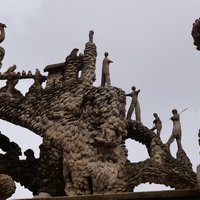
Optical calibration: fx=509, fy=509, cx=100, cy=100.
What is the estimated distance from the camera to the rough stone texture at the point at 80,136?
1059cm

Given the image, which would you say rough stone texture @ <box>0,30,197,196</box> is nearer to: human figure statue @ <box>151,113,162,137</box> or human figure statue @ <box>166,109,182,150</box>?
human figure statue @ <box>166,109,182,150</box>

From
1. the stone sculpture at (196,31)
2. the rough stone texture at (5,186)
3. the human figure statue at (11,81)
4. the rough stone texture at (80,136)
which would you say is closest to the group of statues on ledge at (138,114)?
the rough stone texture at (80,136)

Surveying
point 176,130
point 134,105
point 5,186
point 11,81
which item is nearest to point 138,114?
point 134,105

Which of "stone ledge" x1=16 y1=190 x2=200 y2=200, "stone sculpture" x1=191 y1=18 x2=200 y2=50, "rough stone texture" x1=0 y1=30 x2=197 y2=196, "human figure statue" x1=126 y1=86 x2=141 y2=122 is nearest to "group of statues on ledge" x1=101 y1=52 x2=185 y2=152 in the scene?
"human figure statue" x1=126 y1=86 x2=141 y2=122

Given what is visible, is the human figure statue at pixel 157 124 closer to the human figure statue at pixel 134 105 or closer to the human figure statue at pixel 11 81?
the human figure statue at pixel 134 105

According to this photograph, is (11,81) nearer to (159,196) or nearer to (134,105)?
(134,105)

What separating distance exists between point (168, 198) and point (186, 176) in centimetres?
729

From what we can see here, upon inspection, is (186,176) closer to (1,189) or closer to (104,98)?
(104,98)

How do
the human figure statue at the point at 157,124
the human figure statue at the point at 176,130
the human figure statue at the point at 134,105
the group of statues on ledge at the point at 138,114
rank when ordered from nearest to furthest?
the group of statues on ledge at the point at 138,114
the human figure statue at the point at 176,130
the human figure statue at the point at 134,105
the human figure statue at the point at 157,124

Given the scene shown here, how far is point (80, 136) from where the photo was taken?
11031mm

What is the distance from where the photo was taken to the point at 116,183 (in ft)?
34.0

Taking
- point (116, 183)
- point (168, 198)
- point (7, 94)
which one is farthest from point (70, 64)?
point (168, 198)

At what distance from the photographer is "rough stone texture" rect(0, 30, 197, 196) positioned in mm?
10586

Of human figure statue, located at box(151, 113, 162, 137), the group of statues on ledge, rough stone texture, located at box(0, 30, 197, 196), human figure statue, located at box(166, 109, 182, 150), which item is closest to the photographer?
rough stone texture, located at box(0, 30, 197, 196)
